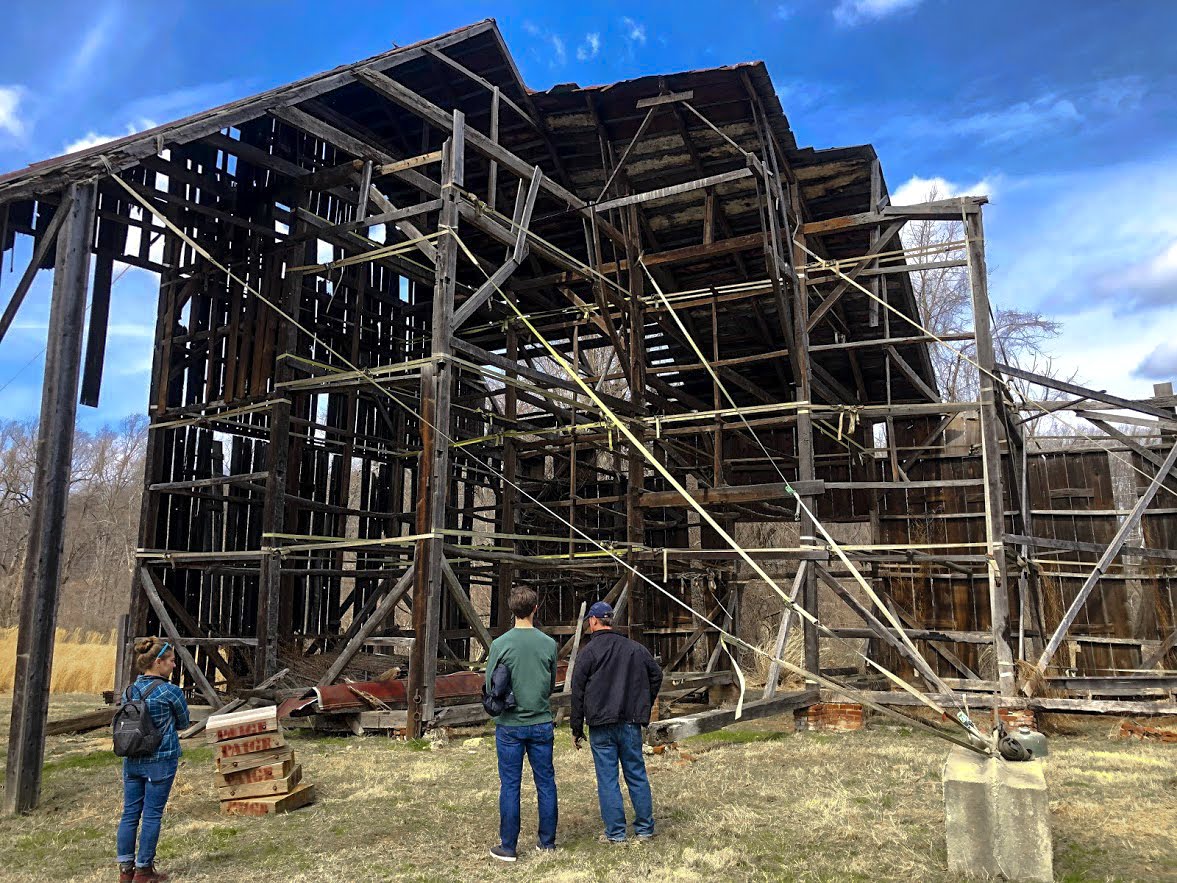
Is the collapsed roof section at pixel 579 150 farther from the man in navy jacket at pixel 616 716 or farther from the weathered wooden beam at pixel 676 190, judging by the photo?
the man in navy jacket at pixel 616 716

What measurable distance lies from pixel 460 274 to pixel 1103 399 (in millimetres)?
10498

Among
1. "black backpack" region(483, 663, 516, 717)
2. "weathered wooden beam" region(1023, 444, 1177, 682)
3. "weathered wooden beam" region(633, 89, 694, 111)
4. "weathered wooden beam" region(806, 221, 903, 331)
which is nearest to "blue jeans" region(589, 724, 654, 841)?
"black backpack" region(483, 663, 516, 717)

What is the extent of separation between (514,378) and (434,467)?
2993 mm

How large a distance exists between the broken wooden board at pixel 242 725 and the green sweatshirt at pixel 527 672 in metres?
2.33

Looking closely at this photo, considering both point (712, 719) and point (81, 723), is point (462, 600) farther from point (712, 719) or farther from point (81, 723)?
point (81, 723)

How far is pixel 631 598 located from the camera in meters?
12.3

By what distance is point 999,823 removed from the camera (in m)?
5.13

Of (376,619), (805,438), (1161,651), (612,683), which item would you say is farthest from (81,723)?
(1161,651)

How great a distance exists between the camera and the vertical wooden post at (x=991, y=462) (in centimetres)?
1065

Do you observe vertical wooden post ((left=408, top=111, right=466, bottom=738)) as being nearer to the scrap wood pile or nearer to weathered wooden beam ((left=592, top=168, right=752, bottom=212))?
weathered wooden beam ((left=592, top=168, right=752, bottom=212))

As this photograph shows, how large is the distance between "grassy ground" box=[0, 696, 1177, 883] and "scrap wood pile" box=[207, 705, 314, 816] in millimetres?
181

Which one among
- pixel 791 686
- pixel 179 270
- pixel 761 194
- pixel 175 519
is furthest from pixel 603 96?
pixel 791 686

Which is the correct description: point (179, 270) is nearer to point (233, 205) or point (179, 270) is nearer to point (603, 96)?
point (233, 205)

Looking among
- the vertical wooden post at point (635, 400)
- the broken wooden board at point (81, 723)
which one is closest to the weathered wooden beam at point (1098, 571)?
the vertical wooden post at point (635, 400)
